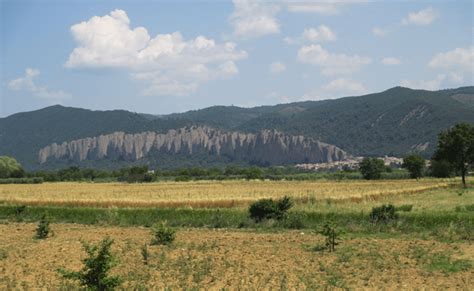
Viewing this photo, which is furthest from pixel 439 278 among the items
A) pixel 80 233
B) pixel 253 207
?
pixel 80 233

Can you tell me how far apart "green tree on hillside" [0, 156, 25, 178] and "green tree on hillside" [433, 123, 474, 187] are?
98046mm

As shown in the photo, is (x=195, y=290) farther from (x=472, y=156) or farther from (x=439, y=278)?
(x=472, y=156)

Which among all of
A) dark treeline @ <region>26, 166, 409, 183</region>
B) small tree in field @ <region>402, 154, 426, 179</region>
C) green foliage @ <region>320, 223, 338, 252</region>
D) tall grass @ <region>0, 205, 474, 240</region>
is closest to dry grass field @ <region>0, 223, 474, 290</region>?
green foliage @ <region>320, 223, 338, 252</region>

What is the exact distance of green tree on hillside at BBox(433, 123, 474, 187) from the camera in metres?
63.2

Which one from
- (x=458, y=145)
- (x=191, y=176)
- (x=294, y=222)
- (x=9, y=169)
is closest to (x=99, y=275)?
(x=294, y=222)

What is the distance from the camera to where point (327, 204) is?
1613 inches

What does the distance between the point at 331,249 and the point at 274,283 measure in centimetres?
691

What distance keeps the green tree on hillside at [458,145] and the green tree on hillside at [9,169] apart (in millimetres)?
98046

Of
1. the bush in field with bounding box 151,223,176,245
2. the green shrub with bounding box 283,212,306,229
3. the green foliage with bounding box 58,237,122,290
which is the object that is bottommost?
the green shrub with bounding box 283,212,306,229

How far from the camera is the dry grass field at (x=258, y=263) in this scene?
1642 cm

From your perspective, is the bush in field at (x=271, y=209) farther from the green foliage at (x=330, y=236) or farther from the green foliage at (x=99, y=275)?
the green foliage at (x=99, y=275)

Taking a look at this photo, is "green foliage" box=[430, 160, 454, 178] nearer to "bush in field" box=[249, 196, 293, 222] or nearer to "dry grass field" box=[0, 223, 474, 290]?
"bush in field" box=[249, 196, 293, 222]

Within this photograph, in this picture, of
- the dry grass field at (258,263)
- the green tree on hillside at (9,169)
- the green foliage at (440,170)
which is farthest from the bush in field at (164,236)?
the green tree on hillside at (9,169)

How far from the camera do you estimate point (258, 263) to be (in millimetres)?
19516
